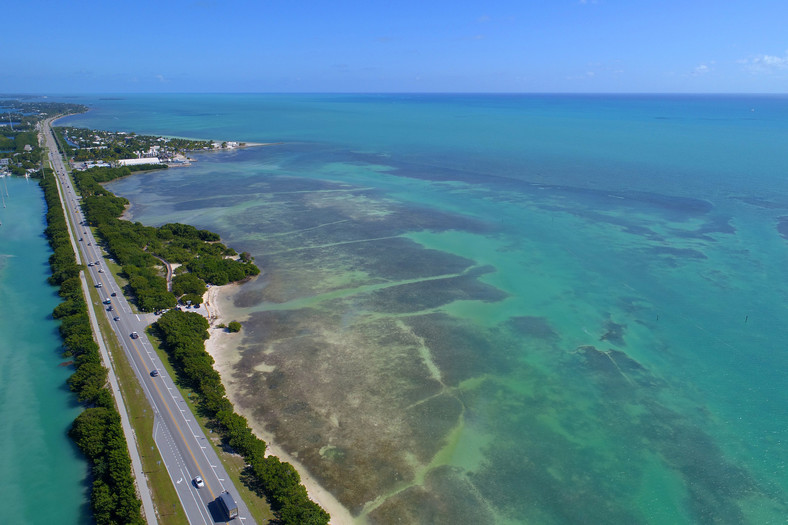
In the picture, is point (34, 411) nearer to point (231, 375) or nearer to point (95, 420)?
point (95, 420)

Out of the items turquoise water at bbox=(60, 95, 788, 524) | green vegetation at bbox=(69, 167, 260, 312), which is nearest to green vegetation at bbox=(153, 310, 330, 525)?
turquoise water at bbox=(60, 95, 788, 524)

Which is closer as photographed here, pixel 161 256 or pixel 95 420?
pixel 95 420

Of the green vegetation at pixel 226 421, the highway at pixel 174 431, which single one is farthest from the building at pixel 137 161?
the green vegetation at pixel 226 421

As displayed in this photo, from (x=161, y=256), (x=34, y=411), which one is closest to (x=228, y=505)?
(x=34, y=411)

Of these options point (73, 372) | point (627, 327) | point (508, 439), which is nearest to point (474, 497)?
point (508, 439)

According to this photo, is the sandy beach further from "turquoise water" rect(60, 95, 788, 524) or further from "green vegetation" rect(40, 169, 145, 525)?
"green vegetation" rect(40, 169, 145, 525)
